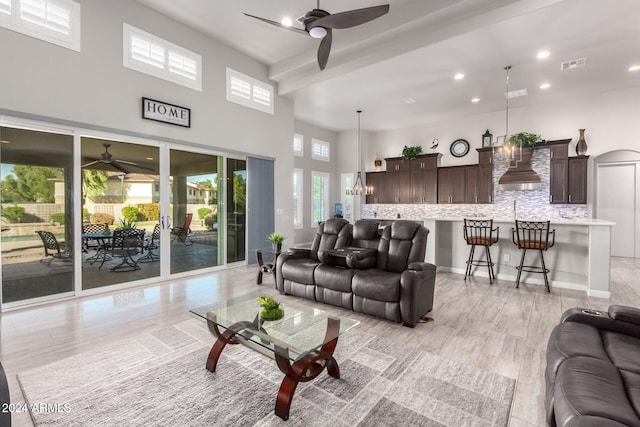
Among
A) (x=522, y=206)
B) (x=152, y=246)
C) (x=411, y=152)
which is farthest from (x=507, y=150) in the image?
(x=152, y=246)

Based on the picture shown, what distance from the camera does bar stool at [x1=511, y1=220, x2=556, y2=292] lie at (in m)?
4.71

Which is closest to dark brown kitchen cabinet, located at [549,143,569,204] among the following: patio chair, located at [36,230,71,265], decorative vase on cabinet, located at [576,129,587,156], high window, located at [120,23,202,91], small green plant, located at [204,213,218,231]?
decorative vase on cabinet, located at [576,129,587,156]

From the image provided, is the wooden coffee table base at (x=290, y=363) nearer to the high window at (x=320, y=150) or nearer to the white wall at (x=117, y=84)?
the white wall at (x=117, y=84)

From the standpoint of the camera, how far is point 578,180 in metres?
7.20

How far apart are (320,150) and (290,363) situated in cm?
894

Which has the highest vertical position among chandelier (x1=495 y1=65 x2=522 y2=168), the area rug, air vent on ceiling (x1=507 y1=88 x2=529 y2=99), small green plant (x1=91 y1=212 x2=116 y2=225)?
air vent on ceiling (x1=507 y1=88 x2=529 y2=99)

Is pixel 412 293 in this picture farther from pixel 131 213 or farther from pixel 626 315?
pixel 131 213

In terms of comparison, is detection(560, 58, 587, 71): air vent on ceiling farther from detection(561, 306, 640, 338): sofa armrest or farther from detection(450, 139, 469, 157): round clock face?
detection(561, 306, 640, 338): sofa armrest

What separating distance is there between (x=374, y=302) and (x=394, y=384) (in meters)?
1.28

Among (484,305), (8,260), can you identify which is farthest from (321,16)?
(8,260)

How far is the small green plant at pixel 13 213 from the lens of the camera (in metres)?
3.79

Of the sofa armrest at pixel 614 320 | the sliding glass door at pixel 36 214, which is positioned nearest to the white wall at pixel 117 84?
the sliding glass door at pixel 36 214

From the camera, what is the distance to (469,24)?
439cm

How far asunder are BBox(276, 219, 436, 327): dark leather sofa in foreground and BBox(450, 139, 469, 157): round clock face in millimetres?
5740
